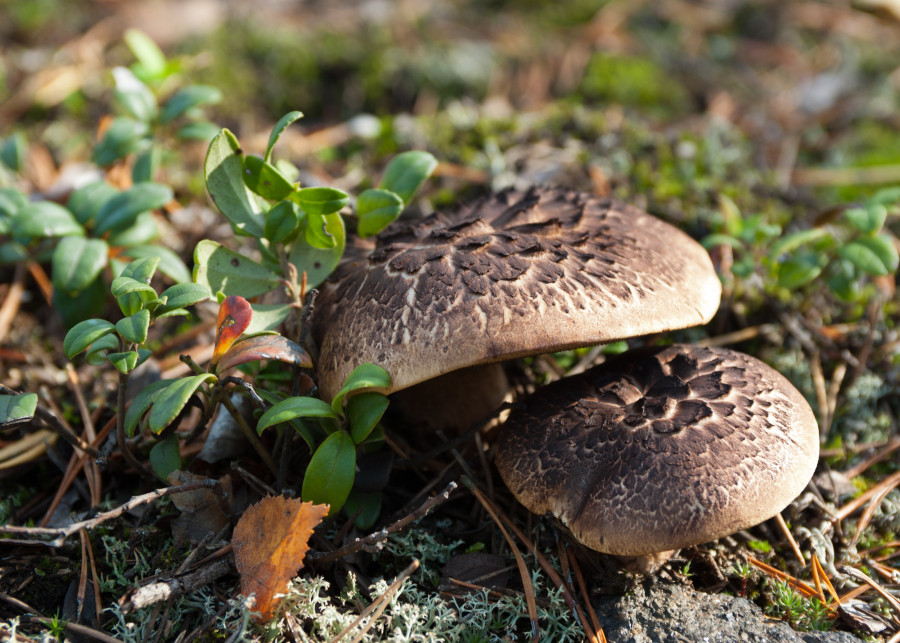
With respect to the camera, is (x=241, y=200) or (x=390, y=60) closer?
(x=241, y=200)

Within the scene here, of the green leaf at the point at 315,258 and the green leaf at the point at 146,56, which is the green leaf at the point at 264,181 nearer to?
the green leaf at the point at 315,258

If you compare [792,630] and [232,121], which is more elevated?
[232,121]

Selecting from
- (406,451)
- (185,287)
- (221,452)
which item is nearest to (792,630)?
(406,451)

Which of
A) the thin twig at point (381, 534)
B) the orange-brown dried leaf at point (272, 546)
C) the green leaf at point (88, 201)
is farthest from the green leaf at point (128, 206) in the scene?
the thin twig at point (381, 534)

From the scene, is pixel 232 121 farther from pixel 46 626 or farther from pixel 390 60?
pixel 46 626

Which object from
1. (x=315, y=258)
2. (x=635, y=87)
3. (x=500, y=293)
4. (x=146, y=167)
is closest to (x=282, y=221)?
(x=315, y=258)

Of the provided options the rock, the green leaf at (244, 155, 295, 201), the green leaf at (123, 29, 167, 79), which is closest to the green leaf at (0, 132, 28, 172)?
the green leaf at (123, 29, 167, 79)

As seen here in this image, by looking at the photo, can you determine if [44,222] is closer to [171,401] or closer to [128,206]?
[128,206]
